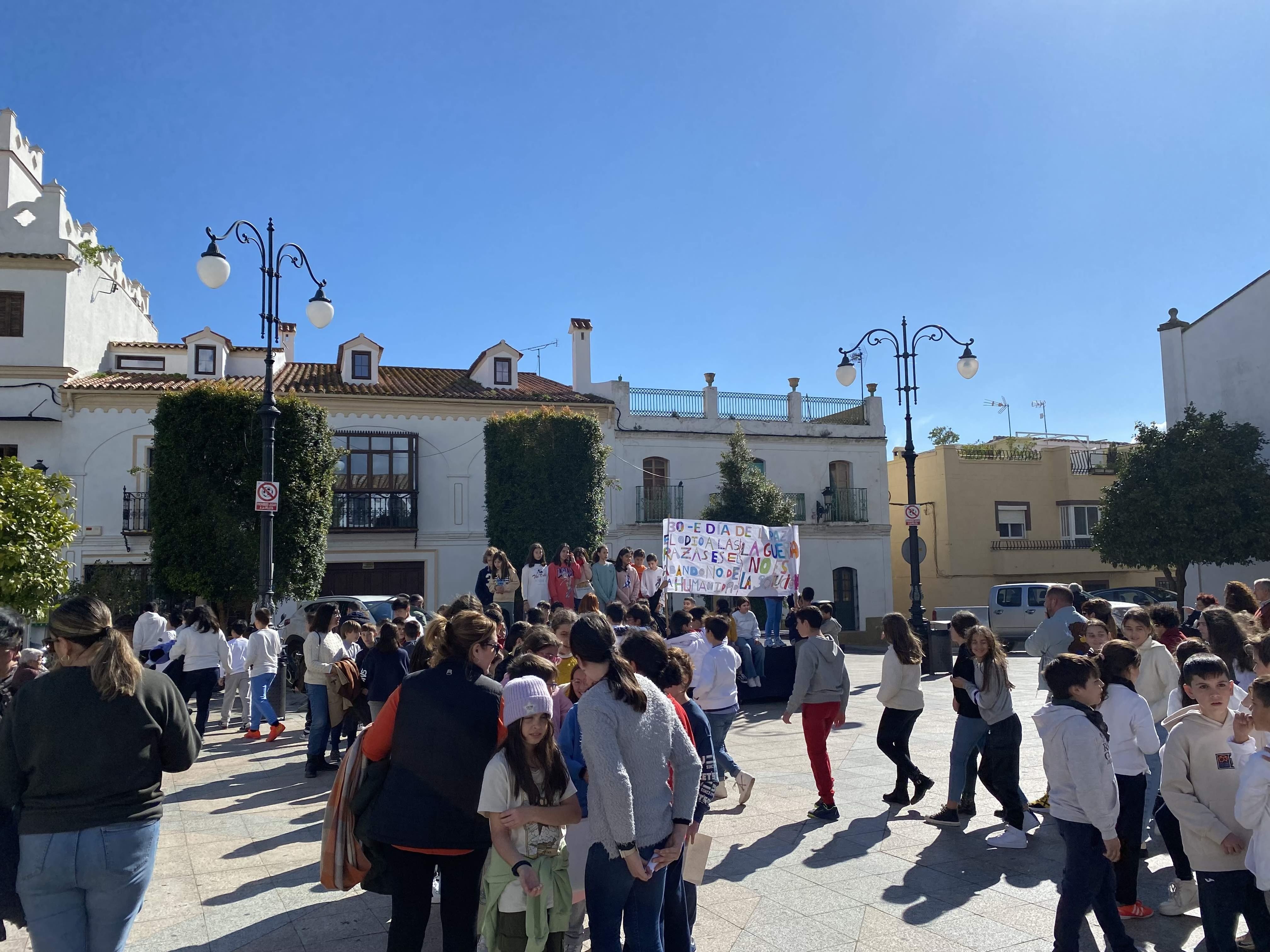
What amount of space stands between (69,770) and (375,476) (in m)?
26.1

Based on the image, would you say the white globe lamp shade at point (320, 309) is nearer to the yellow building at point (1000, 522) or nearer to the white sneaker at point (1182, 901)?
the white sneaker at point (1182, 901)

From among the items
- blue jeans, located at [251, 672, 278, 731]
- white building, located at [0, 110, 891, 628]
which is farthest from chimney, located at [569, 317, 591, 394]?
blue jeans, located at [251, 672, 278, 731]

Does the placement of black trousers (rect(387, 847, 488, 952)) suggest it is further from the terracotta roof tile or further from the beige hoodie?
the terracotta roof tile

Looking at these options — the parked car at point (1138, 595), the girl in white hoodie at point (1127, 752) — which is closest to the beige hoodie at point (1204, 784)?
the girl in white hoodie at point (1127, 752)

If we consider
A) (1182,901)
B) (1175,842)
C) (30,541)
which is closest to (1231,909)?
(1182,901)

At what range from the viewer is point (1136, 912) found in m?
5.50

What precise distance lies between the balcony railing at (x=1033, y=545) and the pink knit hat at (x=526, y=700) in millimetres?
35734

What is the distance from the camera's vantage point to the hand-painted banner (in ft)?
58.6

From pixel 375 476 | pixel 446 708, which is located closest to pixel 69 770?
pixel 446 708

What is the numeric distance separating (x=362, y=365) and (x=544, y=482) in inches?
323

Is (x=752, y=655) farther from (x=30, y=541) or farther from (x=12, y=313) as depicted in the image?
(x=12, y=313)

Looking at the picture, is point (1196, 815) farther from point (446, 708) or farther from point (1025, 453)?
point (1025, 453)

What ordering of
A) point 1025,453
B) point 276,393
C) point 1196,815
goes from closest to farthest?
point 1196,815
point 276,393
point 1025,453

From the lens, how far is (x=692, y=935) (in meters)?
5.15
